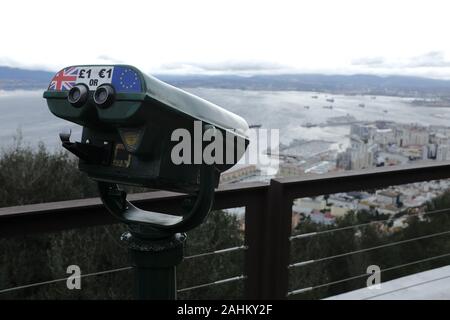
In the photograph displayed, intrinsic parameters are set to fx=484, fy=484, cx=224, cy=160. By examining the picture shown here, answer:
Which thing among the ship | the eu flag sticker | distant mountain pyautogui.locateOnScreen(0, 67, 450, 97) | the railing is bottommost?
the railing

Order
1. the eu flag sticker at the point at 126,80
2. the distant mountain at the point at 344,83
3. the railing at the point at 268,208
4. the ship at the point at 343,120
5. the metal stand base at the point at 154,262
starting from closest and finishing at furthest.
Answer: the eu flag sticker at the point at 126,80 < the metal stand base at the point at 154,262 < the railing at the point at 268,208 < the distant mountain at the point at 344,83 < the ship at the point at 343,120

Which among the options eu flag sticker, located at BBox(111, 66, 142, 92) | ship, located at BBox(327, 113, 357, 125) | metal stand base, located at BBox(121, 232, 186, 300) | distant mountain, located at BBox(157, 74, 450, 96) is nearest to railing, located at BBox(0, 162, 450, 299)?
metal stand base, located at BBox(121, 232, 186, 300)

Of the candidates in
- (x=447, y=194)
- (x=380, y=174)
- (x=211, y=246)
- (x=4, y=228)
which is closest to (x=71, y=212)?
(x=4, y=228)

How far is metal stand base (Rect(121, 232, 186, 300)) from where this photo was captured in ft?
3.78

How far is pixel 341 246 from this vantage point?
5.64 m

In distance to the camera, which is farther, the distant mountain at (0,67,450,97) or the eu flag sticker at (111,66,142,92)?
the distant mountain at (0,67,450,97)

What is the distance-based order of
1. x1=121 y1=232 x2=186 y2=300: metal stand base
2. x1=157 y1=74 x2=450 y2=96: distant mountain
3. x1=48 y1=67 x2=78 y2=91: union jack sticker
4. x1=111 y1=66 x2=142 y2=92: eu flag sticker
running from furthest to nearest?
1. x1=157 y1=74 x2=450 y2=96: distant mountain
2. x1=121 y1=232 x2=186 y2=300: metal stand base
3. x1=48 y1=67 x2=78 y2=91: union jack sticker
4. x1=111 y1=66 x2=142 y2=92: eu flag sticker

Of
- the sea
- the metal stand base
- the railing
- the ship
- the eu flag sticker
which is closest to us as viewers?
the eu flag sticker

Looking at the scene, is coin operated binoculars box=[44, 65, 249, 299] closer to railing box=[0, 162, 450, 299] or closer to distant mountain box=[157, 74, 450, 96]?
railing box=[0, 162, 450, 299]

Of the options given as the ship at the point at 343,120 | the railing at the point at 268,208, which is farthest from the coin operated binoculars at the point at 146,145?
the ship at the point at 343,120

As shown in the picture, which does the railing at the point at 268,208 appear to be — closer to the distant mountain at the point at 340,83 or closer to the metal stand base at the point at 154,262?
the metal stand base at the point at 154,262

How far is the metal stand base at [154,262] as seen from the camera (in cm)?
115

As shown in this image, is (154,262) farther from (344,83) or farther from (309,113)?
(344,83)
